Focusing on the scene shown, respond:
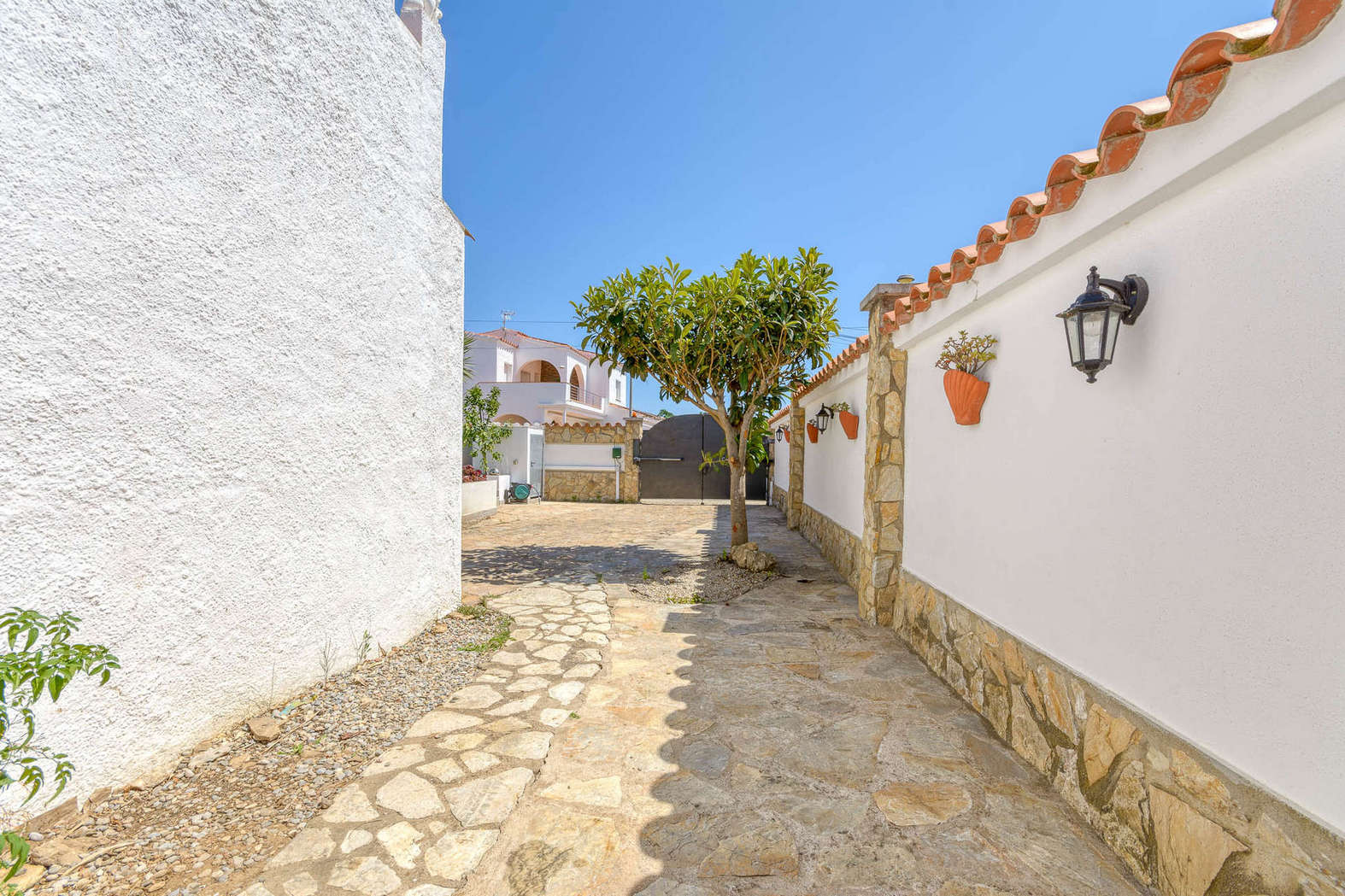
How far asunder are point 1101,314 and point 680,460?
51.8 feet

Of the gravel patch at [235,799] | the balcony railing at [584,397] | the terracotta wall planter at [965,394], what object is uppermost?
the balcony railing at [584,397]

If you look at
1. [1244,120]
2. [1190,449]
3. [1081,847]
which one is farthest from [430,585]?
[1244,120]

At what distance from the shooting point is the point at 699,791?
2.79 metres

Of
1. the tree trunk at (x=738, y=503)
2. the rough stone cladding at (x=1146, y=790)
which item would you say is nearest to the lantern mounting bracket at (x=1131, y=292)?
the rough stone cladding at (x=1146, y=790)

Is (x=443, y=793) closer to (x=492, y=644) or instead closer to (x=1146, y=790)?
(x=492, y=644)

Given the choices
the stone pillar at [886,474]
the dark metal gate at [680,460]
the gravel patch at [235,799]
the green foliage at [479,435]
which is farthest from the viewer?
the dark metal gate at [680,460]

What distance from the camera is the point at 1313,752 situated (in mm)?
1604

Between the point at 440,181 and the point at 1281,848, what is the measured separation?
5823 mm

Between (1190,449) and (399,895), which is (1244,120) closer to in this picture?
(1190,449)

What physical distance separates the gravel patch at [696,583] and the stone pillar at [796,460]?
4.16m

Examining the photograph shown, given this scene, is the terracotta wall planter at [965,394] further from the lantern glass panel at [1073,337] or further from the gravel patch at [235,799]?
the gravel patch at [235,799]

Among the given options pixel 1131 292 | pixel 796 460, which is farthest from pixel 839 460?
pixel 1131 292

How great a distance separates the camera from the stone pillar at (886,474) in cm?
510

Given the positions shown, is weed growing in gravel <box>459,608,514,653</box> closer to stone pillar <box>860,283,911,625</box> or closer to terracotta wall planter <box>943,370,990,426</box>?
stone pillar <box>860,283,911,625</box>
